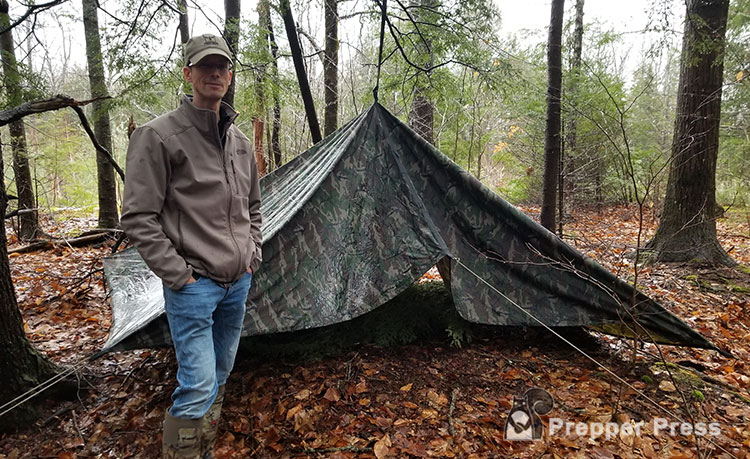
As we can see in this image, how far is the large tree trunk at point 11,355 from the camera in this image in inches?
74.0

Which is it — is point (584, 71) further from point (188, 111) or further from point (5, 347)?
point (5, 347)

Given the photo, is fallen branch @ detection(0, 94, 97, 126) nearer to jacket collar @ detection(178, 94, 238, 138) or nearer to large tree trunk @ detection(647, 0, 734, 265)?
jacket collar @ detection(178, 94, 238, 138)

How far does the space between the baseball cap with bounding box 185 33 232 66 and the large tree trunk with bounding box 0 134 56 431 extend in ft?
4.24

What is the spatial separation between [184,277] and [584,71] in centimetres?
676

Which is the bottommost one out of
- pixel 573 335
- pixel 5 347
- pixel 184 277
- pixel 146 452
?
pixel 146 452

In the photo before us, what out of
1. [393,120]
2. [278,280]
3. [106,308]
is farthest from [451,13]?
[106,308]

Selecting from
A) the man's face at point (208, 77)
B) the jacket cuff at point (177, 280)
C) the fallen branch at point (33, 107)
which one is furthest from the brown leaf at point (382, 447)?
the fallen branch at point (33, 107)

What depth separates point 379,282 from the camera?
7.57 feet

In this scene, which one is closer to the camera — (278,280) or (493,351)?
(278,280)

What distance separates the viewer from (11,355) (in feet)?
6.28

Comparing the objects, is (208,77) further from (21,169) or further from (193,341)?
(21,169)

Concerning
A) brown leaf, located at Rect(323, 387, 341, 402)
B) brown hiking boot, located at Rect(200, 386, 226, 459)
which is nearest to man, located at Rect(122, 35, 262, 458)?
brown hiking boot, located at Rect(200, 386, 226, 459)

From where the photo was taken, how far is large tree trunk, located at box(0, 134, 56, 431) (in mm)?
1881

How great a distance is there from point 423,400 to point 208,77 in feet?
6.15
